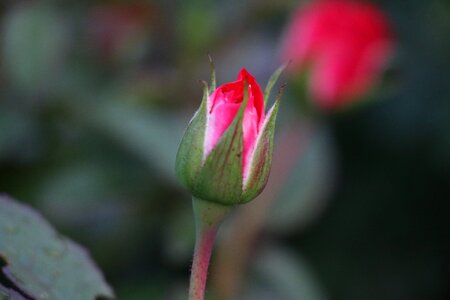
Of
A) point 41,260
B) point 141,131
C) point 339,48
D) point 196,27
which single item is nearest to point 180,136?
point 141,131

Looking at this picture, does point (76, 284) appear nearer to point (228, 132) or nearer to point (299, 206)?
point (228, 132)

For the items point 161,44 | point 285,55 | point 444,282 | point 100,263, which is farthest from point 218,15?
point 444,282

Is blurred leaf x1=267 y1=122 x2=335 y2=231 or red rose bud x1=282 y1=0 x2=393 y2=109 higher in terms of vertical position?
red rose bud x1=282 y1=0 x2=393 y2=109

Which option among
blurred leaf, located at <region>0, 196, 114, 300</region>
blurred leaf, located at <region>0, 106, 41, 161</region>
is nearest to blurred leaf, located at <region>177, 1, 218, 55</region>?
blurred leaf, located at <region>0, 106, 41, 161</region>

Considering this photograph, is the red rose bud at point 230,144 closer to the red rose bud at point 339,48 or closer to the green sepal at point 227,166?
the green sepal at point 227,166

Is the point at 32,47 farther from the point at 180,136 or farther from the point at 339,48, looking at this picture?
the point at 339,48

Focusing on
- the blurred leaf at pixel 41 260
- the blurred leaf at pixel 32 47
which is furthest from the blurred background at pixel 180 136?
the blurred leaf at pixel 41 260

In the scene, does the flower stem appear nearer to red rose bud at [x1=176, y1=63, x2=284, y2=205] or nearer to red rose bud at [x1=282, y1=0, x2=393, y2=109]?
red rose bud at [x1=176, y1=63, x2=284, y2=205]
